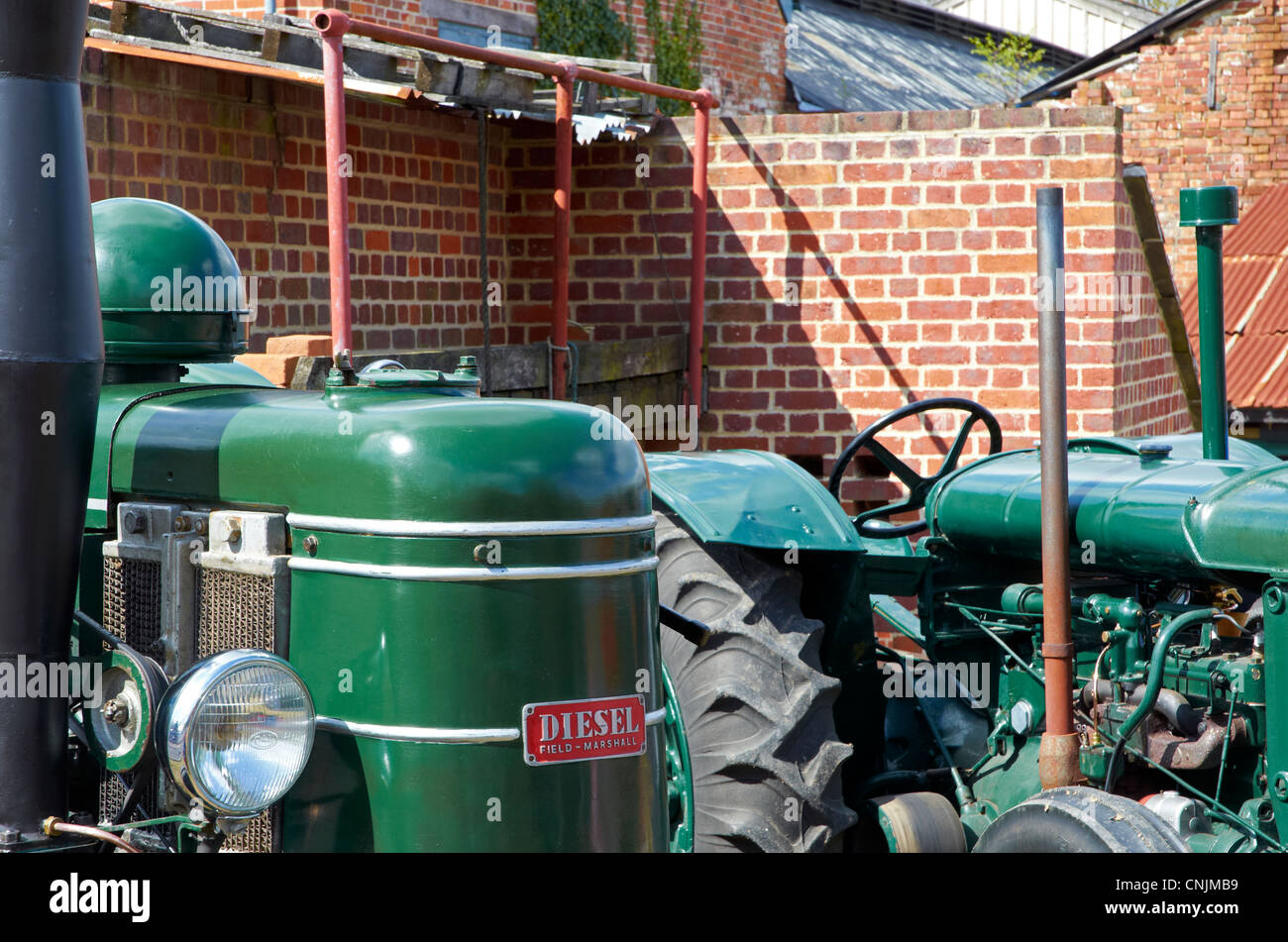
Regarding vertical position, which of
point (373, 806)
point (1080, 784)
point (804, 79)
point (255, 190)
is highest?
point (804, 79)

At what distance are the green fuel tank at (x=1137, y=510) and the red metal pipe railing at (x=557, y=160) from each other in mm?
2628

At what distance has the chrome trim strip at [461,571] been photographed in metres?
2.41

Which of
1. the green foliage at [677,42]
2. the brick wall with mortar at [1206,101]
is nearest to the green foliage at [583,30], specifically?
the green foliage at [677,42]

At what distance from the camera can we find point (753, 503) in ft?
13.6

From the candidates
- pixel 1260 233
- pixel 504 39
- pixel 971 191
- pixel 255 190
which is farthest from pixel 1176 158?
pixel 255 190

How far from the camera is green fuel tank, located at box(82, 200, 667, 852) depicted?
2400 mm

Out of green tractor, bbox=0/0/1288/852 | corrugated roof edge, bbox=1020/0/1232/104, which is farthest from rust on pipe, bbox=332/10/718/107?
corrugated roof edge, bbox=1020/0/1232/104

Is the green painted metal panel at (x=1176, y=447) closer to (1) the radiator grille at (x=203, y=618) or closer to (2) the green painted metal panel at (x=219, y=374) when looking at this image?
(2) the green painted metal panel at (x=219, y=374)

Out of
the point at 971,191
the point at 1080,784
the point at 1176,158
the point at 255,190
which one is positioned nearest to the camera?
the point at 1080,784

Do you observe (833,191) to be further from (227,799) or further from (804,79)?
(804,79)

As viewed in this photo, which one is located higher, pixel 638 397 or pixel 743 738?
pixel 638 397

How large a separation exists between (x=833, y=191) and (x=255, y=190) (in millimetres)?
2860
